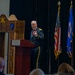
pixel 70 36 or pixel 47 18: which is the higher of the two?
pixel 47 18

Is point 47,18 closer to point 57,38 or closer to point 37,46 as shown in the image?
point 57,38

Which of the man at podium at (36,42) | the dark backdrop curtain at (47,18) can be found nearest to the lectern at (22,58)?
the man at podium at (36,42)

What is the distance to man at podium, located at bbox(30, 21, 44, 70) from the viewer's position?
6.53m

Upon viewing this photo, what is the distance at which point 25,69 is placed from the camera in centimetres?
490

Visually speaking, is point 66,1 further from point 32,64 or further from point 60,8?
point 32,64

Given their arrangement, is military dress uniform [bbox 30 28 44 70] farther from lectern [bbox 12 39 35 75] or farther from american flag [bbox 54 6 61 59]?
lectern [bbox 12 39 35 75]

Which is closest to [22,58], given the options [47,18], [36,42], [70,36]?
[36,42]

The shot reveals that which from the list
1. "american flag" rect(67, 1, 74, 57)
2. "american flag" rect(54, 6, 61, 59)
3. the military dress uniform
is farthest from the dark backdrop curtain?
the military dress uniform

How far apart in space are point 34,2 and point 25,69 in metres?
3.28

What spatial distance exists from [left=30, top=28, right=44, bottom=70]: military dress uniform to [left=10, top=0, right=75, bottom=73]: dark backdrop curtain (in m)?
0.63

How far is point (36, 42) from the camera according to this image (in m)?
6.62

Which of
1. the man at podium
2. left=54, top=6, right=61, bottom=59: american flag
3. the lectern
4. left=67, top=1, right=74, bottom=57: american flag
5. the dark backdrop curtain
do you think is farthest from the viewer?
the dark backdrop curtain

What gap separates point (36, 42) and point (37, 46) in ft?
0.43

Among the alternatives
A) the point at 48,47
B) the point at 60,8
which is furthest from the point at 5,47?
the point at 60,8
